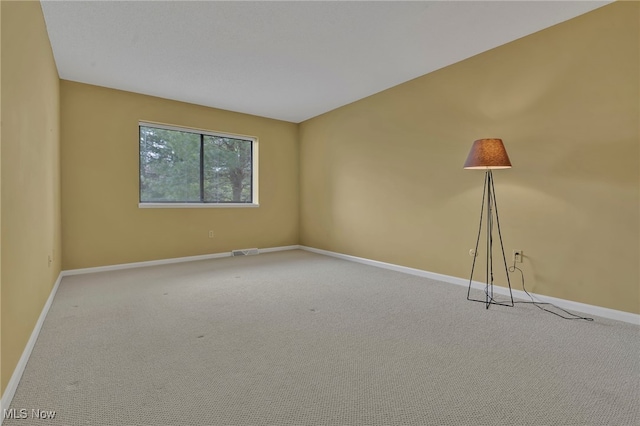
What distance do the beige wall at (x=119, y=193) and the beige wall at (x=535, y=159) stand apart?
2.55 m

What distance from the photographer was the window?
4.71m

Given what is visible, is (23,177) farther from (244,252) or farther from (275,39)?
(244,252)

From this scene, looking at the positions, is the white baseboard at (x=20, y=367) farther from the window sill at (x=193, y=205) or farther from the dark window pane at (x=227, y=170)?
the dark window pane at (x=227, y=170)

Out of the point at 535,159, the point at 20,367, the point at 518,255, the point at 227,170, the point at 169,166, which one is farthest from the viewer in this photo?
the point at 227,170

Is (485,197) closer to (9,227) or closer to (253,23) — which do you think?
(253,23)

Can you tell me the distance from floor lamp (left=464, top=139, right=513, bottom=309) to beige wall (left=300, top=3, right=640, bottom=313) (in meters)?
0.09

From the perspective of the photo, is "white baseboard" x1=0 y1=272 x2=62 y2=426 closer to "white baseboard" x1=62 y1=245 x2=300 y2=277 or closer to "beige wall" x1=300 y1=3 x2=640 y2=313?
"white baseboard" x1=62 y1=245 x2=300 y2=277

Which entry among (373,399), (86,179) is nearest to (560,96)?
(373,399)

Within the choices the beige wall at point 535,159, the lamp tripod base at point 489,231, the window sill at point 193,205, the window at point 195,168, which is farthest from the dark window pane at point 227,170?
the lamp tripod base at point 489,231

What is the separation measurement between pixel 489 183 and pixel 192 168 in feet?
14.1

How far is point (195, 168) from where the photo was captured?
512 centimetres

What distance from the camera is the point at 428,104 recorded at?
3.88 metres

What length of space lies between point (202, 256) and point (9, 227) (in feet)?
11.8

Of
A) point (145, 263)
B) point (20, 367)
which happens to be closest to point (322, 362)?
point (20, 367)
